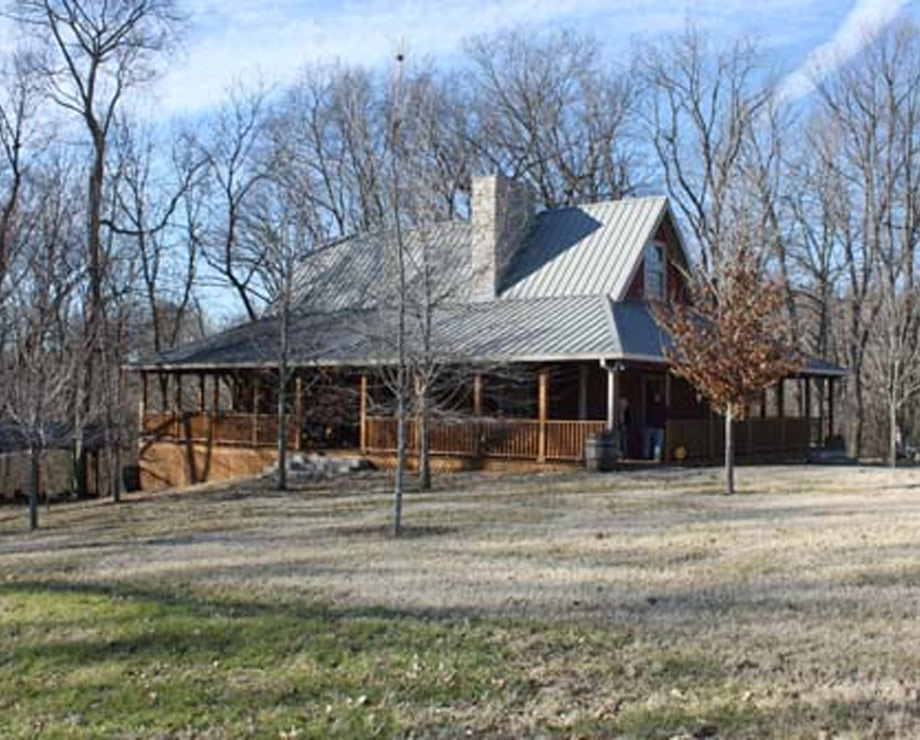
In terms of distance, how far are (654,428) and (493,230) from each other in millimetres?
6432

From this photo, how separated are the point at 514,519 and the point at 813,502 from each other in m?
4.45

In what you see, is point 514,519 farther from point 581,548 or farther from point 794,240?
point 794,240

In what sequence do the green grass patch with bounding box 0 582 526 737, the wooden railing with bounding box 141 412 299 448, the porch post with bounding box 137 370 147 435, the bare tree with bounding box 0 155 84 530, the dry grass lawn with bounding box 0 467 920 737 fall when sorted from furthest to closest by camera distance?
1. the porch post with bounding box 137 370 147 435
2. the wooden railing with bounding box 141 412 299 448
3. the bare tree with bounding box 0 155 84 530
4. the green grass patch with bounding box 0 582 526 737
5. the dry grass lawn with bounding box 0 467 920 737

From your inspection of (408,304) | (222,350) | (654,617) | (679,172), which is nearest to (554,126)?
(679,172)

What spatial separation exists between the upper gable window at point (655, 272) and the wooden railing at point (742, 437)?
3505mm

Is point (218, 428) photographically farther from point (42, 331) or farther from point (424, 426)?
point (424, 426)

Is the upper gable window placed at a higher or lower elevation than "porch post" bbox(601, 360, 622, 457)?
higher

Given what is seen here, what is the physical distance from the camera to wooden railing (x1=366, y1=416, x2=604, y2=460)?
21.9 metres

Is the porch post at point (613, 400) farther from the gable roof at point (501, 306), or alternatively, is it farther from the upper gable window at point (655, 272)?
the upper gable window at point (655, 272)

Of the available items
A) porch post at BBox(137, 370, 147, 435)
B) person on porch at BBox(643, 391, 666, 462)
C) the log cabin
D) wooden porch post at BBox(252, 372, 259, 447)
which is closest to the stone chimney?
the log cabin

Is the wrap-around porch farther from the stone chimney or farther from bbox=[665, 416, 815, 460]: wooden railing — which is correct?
the stone chimney

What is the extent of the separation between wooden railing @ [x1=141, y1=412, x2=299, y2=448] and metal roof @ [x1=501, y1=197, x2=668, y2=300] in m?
7.08

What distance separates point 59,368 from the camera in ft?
64.4

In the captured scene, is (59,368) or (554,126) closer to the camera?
(59,368)
